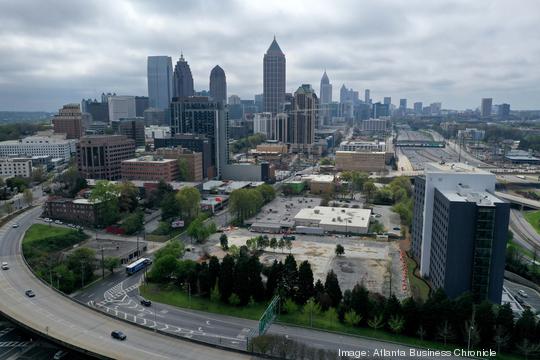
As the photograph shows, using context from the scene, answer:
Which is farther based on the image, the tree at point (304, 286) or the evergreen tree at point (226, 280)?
the evergreen tree at point (226, 280)

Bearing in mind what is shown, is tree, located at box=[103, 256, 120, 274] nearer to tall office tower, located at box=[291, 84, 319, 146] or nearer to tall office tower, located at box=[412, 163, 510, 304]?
tall office tower, located at box=[412, 163, 510, 304]

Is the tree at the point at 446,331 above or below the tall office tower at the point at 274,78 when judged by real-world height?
below

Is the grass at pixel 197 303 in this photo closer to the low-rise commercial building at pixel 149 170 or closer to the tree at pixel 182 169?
the low-rise commercial building at pixel 149 170

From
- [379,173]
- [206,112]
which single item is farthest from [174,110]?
[379,173]

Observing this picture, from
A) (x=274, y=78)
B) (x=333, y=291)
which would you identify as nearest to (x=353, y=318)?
(x=333, y=291)

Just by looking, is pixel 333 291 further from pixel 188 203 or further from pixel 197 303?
pixel 188 203

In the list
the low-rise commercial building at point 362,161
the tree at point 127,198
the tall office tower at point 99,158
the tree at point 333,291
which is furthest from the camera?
the low-rise commercial building at point 362,161

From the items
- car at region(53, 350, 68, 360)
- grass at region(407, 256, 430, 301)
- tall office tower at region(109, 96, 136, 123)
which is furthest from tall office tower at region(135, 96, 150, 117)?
car at region(53, 350, 68, 360)

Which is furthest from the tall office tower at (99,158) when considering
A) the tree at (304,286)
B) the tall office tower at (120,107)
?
the tall office tower at (120,107)
